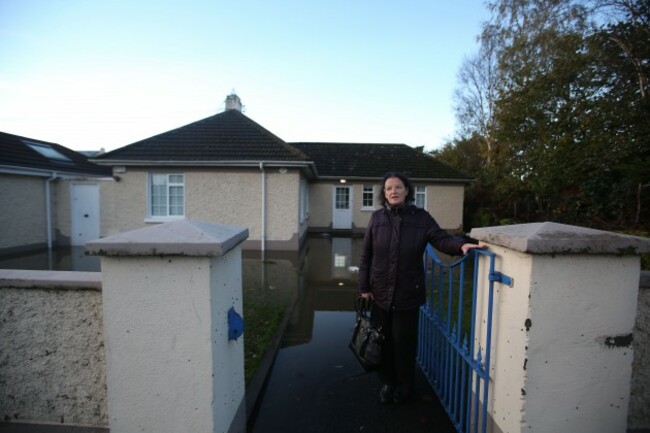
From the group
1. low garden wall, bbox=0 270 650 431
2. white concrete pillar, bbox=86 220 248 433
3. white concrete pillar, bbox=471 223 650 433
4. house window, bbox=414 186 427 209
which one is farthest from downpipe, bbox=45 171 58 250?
house window, bbox=414 186 427 209

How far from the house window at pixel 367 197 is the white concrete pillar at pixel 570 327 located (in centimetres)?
1491

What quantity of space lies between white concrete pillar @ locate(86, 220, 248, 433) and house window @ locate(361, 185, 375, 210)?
15.1 metres

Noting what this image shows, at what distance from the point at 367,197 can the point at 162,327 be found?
50.5 ft

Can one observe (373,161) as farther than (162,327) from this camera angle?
Yes

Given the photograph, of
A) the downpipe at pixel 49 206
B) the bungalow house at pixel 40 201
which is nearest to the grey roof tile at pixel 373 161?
the bungalow house at pixel 40 201

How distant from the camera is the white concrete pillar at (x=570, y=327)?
1.65 meters

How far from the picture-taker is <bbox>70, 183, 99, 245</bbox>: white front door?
11.9m

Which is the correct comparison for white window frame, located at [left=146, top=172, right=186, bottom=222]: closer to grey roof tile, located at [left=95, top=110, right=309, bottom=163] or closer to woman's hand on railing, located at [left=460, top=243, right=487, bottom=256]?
grey roof tile, located at [left=95, top=110, right=309, bottom=163]

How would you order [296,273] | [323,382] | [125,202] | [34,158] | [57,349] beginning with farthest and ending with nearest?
[34,158] → [125,202] → [296,273] → [323,382] → [57,349]

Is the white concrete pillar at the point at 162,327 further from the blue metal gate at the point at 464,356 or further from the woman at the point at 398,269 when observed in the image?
the blue metal gate at the point at 464,356

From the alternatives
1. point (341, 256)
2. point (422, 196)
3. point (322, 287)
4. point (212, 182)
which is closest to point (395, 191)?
point (322, 287)

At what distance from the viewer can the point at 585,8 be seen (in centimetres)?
995

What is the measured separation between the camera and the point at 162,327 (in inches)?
69.6

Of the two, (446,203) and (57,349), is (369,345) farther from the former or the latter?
(446,203)
